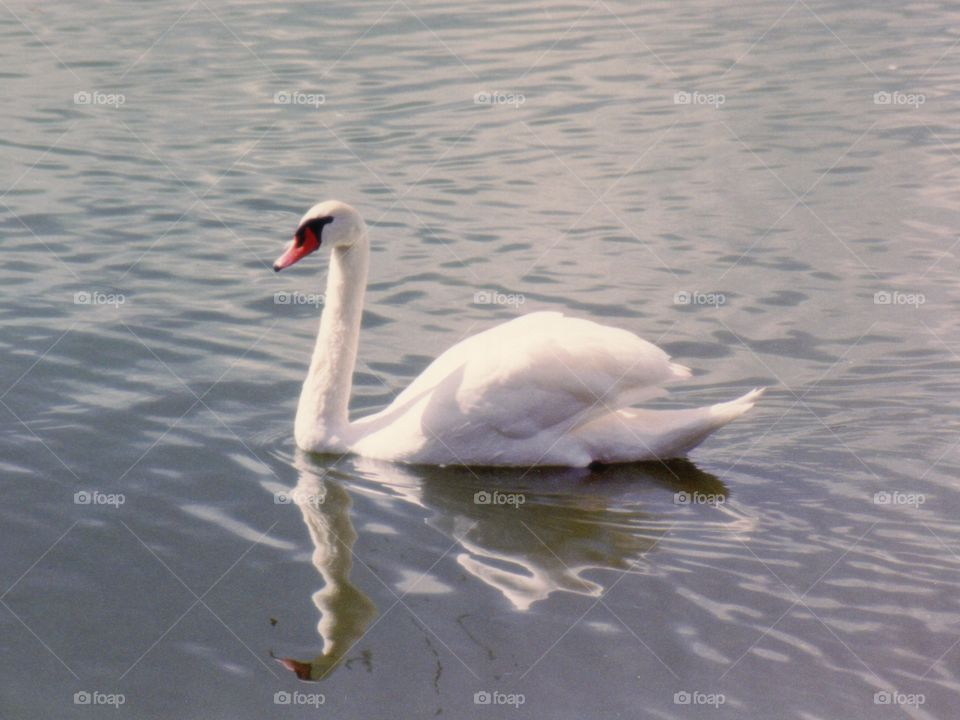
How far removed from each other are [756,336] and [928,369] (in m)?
1.23

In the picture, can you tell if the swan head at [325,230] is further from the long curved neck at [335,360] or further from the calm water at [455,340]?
the calm water at [455,340]

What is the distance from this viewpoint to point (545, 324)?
27.8 feet

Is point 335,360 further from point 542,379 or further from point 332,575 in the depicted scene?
point 332,575

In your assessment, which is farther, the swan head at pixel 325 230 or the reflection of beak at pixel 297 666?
the swan head at pixel 325 230

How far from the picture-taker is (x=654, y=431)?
8477 millimetres

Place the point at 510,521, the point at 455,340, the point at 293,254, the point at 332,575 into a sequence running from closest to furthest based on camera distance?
the point at 332,575 → the point at 510,521 → the point at 293,254 → the point at 455,340

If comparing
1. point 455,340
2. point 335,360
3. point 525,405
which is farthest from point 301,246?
point 455,340

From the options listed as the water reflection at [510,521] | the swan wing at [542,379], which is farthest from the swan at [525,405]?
the water reflection at [510,521]

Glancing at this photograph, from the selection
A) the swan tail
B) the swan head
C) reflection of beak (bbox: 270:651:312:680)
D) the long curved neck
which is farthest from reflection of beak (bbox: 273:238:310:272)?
reflection of beak (bbox: 270:651:312:680)

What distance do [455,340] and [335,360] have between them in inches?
64.6

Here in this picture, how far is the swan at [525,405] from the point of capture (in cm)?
836

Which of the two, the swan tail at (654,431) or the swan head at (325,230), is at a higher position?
the swan head at (325,230)

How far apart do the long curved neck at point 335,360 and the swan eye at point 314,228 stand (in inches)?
10.9

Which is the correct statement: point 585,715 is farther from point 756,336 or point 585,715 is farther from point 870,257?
point 870,257
